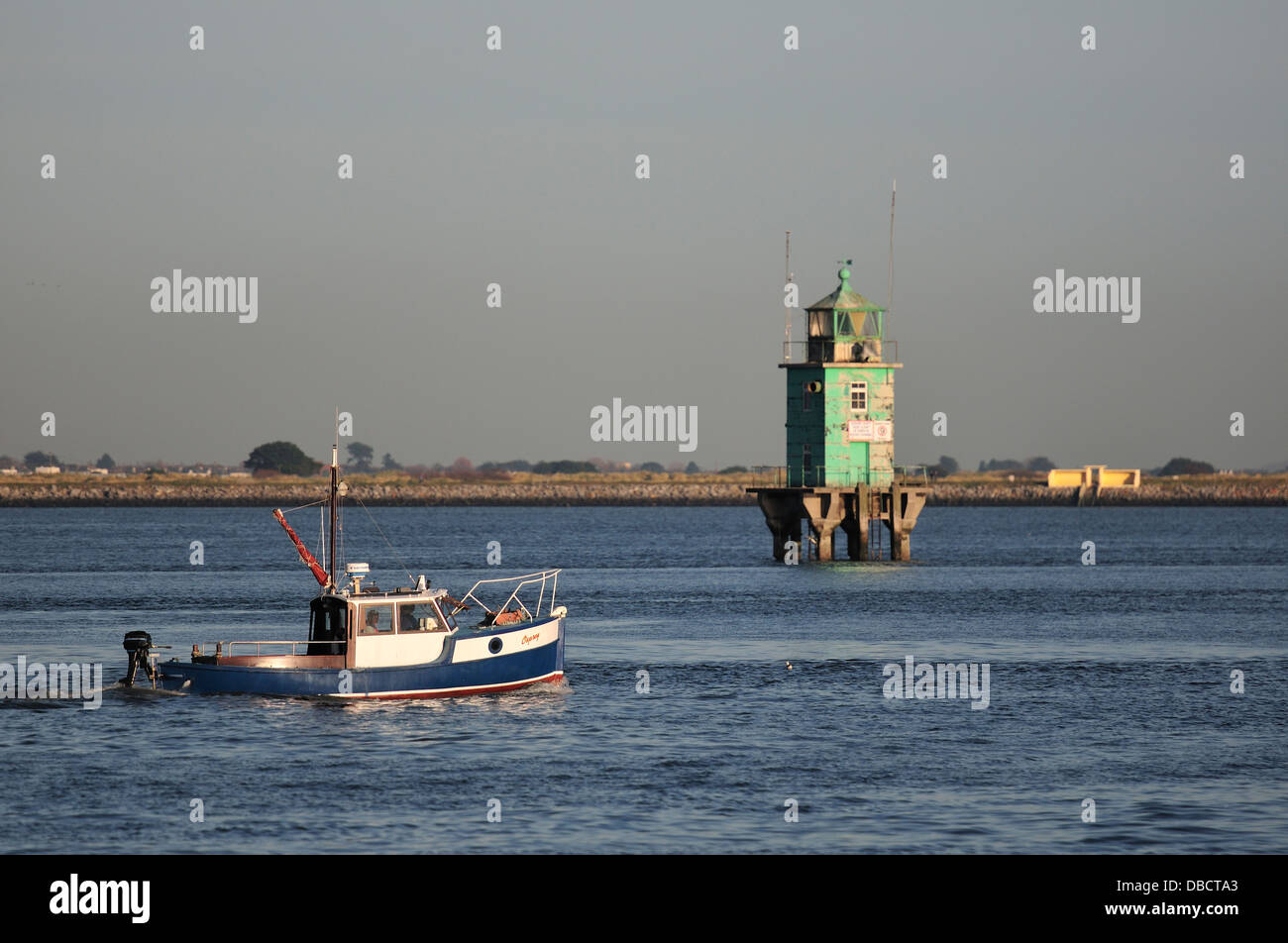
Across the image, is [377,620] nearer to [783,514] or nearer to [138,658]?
[138,658]

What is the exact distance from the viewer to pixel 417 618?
129 feet

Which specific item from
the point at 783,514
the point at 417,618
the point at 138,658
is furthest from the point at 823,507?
the point at 138,658

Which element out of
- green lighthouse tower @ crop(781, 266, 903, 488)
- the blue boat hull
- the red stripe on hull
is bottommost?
the red stripe on hull

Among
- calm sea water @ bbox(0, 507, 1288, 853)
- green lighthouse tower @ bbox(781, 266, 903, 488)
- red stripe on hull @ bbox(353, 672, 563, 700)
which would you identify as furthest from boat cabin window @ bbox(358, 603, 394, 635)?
green lighthouse tower @ bbox(781, 266, 903, 488)

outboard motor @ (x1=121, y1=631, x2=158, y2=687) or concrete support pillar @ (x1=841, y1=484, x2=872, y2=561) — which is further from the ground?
concrete support pillar @ (x1=841, y1=484, x2=872, y2=561)

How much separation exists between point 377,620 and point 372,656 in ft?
3.02

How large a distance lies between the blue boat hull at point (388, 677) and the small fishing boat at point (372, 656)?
25 millimetres

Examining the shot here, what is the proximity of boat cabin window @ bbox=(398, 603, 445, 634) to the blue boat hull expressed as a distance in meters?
0.69

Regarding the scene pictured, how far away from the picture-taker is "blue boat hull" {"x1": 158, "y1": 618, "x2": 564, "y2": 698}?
1526 inches

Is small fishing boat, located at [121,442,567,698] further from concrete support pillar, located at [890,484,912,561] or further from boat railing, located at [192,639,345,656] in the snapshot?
concrete support pillar, located at [890,484,912,561]

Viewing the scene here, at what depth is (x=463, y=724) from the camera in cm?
3653

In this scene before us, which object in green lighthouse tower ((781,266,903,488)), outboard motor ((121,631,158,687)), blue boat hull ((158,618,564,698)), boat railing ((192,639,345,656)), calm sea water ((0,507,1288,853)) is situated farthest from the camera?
green lighthouse tower ((781,266,903,488))
